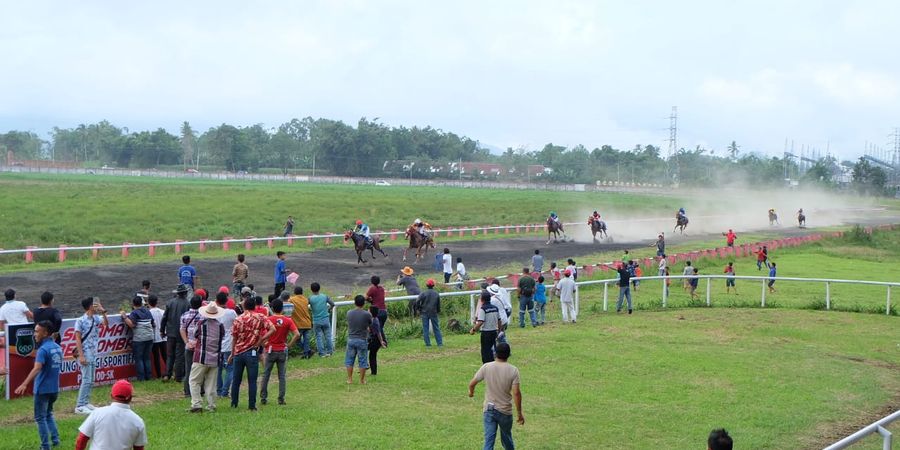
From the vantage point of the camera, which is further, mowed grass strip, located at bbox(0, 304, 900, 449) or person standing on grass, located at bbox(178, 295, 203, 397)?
person standing on grass, located at bbox(178, 295, 203, 397)

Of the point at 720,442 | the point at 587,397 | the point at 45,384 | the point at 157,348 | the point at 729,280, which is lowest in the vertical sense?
the point at 587,397

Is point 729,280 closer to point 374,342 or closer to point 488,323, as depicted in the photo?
Result: point 488,323

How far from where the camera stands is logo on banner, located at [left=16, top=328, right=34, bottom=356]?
42.9 feet

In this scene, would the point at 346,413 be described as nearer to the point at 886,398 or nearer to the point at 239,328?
the point at 239,328

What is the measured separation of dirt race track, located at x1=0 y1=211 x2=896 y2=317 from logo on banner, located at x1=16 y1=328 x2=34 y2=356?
882 cm

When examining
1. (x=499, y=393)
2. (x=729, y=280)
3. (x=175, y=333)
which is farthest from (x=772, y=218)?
(x=499, y=393)

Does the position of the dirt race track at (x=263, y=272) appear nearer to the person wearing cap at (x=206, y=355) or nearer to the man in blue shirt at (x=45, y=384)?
the person wearing cap at (x=206, y=355)

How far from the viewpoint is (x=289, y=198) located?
76.3 m

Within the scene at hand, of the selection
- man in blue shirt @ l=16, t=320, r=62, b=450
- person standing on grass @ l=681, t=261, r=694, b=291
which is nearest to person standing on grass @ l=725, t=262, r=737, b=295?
person standing on grass @ l=681, t=261, r=694, b=291

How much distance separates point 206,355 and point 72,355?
3130 mm

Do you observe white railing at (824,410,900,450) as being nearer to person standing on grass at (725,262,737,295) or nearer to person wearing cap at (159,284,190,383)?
person wearing cap at (159,284,190,383)

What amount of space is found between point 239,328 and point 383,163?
151 m

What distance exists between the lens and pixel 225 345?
1292 centimetres

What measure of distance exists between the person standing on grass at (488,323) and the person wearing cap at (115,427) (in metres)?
8.27
